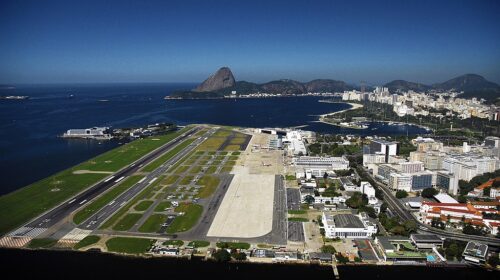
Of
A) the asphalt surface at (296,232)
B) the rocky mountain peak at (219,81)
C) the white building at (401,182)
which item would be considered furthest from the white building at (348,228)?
the rocky mountain peak at (219,81)

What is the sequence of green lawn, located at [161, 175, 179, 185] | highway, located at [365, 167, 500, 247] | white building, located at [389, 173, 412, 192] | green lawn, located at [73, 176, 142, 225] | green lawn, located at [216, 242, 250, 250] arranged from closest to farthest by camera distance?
1. green lawn, located at [216, 242, 250, 250]
2. highway, located at [365, 167, 500, 247]
3. green lawn, located at [73, 176, 142, 225]
4. white building, located at [389, 173, 412, 192]
5. green lawn, located at [161, 175, 179, 185]

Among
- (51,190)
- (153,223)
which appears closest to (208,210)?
(153,223)

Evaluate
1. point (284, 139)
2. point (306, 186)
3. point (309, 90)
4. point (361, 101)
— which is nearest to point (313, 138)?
point (284, 139)

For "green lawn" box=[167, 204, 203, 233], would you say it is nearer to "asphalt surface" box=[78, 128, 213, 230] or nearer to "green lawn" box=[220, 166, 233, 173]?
"asphalt surface" box=[78, 128, 213, 230]

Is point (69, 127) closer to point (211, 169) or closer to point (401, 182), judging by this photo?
point (211, 169)

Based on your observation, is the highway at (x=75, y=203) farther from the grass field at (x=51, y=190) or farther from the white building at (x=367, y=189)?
the white building at (x=367, y=189)

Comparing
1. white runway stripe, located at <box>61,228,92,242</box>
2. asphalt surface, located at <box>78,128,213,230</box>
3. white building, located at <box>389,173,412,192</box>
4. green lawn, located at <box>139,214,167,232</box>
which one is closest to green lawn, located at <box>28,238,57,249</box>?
white runway stripe, located at <box>61,228,92,242</box>

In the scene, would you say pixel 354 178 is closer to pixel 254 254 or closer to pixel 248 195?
pixel 248 195

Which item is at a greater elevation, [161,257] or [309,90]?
[309,90]
